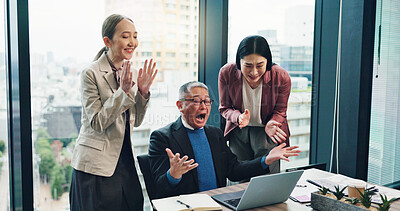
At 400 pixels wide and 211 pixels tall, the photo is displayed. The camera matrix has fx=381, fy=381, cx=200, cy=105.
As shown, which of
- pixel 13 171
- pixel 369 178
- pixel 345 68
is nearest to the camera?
pixel 13 171

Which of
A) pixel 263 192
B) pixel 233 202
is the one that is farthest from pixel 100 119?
pixel 263 192

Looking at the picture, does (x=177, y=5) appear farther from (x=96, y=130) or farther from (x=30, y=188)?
(x=30, y=188)

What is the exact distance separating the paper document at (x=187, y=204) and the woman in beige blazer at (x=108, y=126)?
1.63ft

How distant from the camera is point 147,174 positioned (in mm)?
2229

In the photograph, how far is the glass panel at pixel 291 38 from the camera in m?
2.92

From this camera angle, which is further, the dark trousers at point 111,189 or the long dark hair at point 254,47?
the long dark hair at point 254,47

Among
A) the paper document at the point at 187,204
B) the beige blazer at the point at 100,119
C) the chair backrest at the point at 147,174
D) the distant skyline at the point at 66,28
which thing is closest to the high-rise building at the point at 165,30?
the distant skyline at the point at 66,28

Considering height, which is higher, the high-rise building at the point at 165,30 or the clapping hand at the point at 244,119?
the high-rise building at the point at 165,30

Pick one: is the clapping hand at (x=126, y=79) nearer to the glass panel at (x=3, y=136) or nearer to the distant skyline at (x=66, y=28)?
the distant skyline at (x=66, y=28)

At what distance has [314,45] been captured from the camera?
3.52 meters

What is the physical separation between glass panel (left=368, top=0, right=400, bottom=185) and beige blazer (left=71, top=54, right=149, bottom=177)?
2514 mm

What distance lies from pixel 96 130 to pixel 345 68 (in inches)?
89.1

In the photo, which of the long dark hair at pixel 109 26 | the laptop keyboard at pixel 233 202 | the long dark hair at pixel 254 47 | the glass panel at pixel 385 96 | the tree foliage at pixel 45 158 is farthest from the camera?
the glass panel at pixel 385 96

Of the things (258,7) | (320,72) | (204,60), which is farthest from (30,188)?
(320,72)
